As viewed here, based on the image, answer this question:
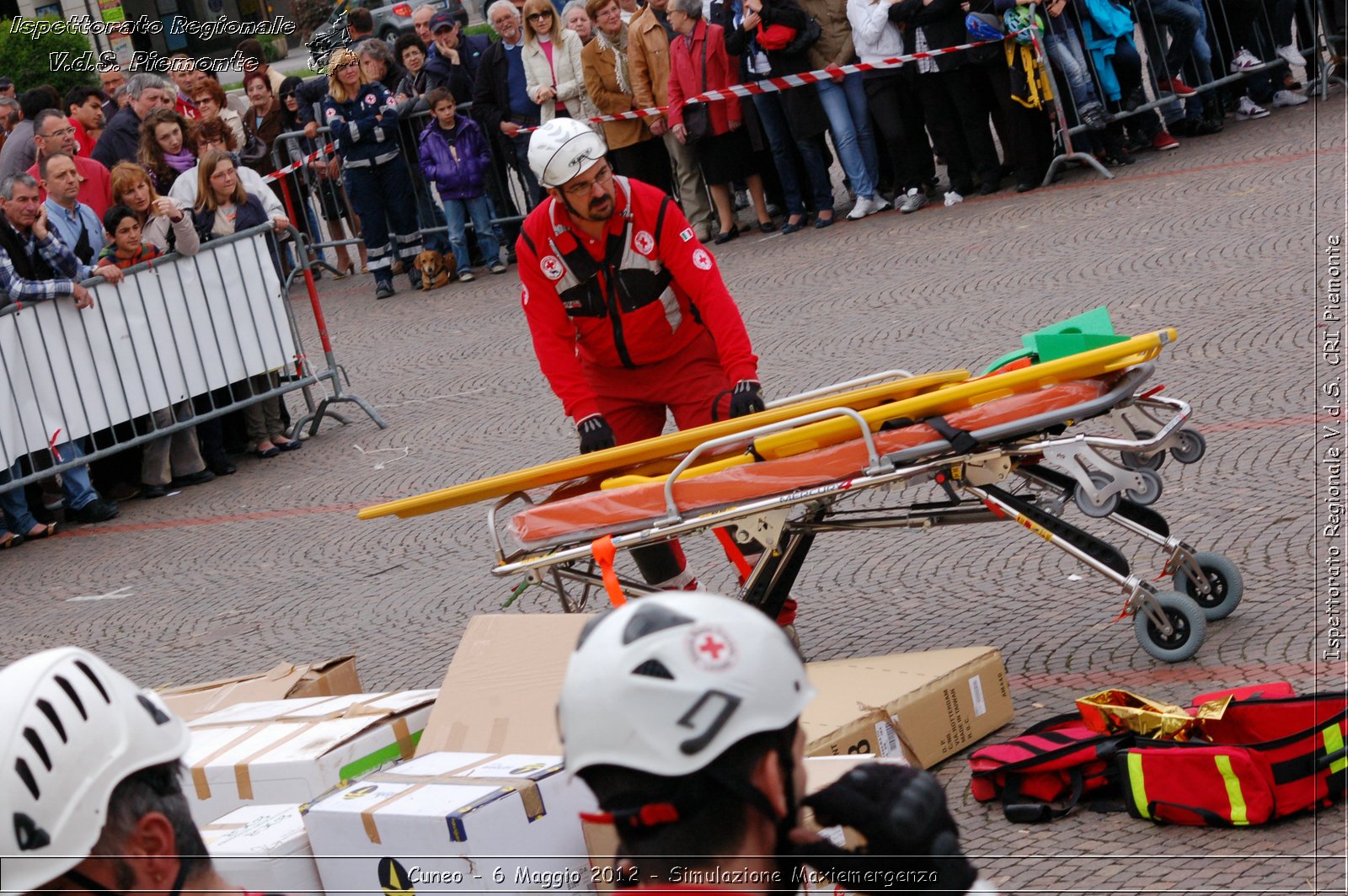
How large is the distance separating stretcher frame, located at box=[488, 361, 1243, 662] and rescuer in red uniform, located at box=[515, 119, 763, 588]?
0.74 meters

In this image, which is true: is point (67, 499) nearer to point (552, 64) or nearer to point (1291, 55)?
point (552, 64)

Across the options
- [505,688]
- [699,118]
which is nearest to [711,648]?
[505,688]

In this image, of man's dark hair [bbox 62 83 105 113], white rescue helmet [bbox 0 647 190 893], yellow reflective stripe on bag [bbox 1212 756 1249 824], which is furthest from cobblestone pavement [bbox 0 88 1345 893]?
man's dark hair [bbox 62 83 105 113]

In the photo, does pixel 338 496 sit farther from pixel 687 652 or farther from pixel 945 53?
pixel 687 652

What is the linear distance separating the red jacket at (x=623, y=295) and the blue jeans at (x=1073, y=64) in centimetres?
722

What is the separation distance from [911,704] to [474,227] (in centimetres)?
1148

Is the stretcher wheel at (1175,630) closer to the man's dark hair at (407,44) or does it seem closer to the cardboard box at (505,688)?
the cardboard box at (505,688)

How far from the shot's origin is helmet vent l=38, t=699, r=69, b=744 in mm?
2525

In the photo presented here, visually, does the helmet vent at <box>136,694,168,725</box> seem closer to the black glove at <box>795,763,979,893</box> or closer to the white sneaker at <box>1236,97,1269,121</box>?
the black glove at <box>795,763,979,893</box>

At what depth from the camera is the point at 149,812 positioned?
2566 millimetres

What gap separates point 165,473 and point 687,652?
9453 millimetres

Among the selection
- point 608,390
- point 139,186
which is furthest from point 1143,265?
point 139,186

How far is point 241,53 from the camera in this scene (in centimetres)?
1691

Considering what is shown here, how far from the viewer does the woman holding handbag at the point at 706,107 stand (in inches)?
538
